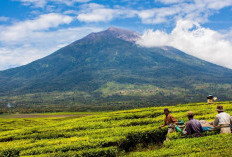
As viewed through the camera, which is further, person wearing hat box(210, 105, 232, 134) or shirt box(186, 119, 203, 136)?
shirt box(186, 119, 203, 136)

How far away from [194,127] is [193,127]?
76 millimetres

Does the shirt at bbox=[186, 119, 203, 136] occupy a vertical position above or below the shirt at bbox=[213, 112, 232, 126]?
below

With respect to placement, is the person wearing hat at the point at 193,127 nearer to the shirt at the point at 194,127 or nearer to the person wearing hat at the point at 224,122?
the shirt at the point at 194,127

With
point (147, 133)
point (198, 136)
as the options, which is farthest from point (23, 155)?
point (198, 136)

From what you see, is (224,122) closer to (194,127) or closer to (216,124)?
(216,124)

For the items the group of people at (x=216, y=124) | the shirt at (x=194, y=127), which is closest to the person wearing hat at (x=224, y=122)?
the group of people at (x=216, y=124)

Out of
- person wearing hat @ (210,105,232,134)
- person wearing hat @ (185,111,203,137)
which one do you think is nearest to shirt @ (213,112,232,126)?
person wearing hat @ (210,105,232,134)

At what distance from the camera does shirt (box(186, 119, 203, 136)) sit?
16.4m

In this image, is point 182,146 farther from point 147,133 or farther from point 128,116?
point 128,116

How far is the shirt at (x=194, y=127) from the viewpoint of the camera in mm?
16406

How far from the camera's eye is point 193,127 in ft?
54.5

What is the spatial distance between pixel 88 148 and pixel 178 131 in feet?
27.0

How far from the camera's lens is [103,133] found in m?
23.6

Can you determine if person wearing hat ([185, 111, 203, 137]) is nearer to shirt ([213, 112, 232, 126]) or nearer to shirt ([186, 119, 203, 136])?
shirt ([186, 119, 203, 136])
